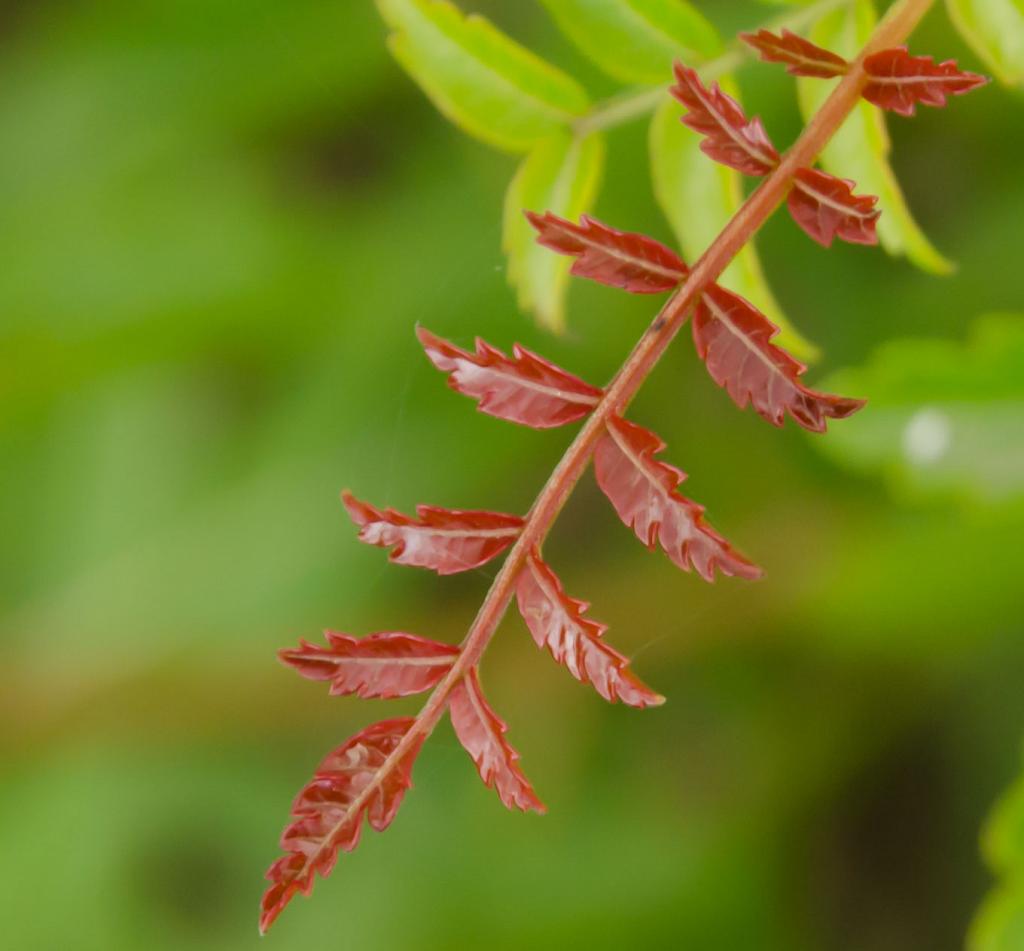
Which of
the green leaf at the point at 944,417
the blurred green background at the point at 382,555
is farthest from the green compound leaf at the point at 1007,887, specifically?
the blurred green background at the point at 382,555

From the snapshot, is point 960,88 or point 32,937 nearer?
point 960,88

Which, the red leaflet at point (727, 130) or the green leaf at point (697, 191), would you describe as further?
the green leaf at point (697, 191)

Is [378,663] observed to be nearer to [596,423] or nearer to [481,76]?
[596,423]

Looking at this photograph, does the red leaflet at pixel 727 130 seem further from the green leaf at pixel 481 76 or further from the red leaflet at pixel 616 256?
the green leaf at pixel 481 76

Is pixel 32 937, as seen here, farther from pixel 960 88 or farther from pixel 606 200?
pixel 960 88

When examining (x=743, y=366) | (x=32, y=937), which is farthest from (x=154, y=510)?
(x=743, y=366)

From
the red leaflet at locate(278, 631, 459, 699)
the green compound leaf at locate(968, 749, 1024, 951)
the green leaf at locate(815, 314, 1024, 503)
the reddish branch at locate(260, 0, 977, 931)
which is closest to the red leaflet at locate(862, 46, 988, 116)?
the reddish branch at locate(260, 0, 977, 931)

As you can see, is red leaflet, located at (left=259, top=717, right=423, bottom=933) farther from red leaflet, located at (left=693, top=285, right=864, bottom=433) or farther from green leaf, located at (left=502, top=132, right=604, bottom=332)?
green leaf, located at (left=502, top=132, right=604, bottom=332)
